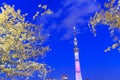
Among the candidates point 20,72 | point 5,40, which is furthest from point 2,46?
point 20,72

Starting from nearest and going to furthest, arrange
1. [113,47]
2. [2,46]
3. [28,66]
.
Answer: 1. [113,47]
2. [2,46]
3. [28,66]

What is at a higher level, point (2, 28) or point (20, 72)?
point (2, 28)

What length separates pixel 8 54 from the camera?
19375mm

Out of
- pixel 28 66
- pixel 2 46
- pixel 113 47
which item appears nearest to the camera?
pixel 113 47

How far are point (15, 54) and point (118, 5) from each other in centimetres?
1174

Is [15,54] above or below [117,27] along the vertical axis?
above

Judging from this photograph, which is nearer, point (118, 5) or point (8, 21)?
point (118, 5)

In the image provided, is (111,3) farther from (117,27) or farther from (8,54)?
(8,54)

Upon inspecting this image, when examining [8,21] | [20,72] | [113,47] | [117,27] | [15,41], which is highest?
[8,21]

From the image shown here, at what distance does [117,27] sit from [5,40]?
38.0 ft

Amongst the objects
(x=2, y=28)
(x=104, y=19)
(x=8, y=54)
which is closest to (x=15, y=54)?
(x=8, y=54)

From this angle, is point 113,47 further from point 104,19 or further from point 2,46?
point 2,46

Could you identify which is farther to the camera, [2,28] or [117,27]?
[2,28]

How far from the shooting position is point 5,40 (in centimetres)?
1941
